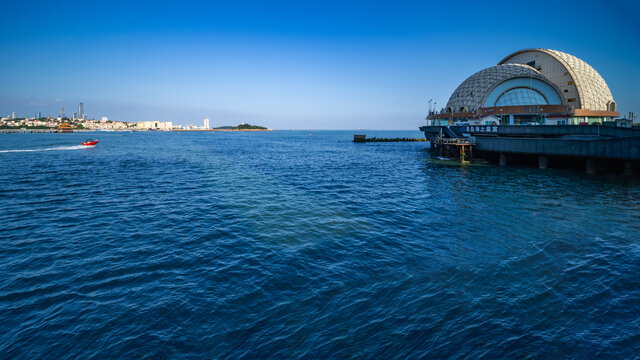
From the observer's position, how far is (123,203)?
78.7ft

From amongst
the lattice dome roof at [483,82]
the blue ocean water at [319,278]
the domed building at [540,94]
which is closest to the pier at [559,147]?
the blue ocean water at [319,278]

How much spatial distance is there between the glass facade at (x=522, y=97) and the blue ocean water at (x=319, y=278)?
195 feet

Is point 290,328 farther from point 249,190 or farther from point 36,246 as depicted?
point 249,190

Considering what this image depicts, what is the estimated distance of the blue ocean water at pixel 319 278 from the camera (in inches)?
330

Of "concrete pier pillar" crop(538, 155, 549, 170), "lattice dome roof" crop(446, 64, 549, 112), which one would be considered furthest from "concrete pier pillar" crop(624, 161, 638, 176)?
"lattice dome roof" crop(446, 64, 549, 112)

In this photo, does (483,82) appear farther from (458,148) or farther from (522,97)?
(458,148)

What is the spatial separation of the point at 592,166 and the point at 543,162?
578cm

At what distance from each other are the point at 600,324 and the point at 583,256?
5.92 meters

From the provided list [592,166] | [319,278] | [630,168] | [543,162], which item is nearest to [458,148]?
[543,162]

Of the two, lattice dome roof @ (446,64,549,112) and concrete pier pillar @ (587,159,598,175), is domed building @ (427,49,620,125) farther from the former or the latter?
concrete pier pillar @ (587,159,598,175)

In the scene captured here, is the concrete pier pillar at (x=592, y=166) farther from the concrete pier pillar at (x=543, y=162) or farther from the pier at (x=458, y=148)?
the pier at (x=458, y=148)

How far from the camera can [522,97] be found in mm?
76375

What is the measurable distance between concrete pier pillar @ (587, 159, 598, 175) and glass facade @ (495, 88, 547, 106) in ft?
147

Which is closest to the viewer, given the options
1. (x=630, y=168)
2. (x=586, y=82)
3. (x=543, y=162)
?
(x=630, y=168)
